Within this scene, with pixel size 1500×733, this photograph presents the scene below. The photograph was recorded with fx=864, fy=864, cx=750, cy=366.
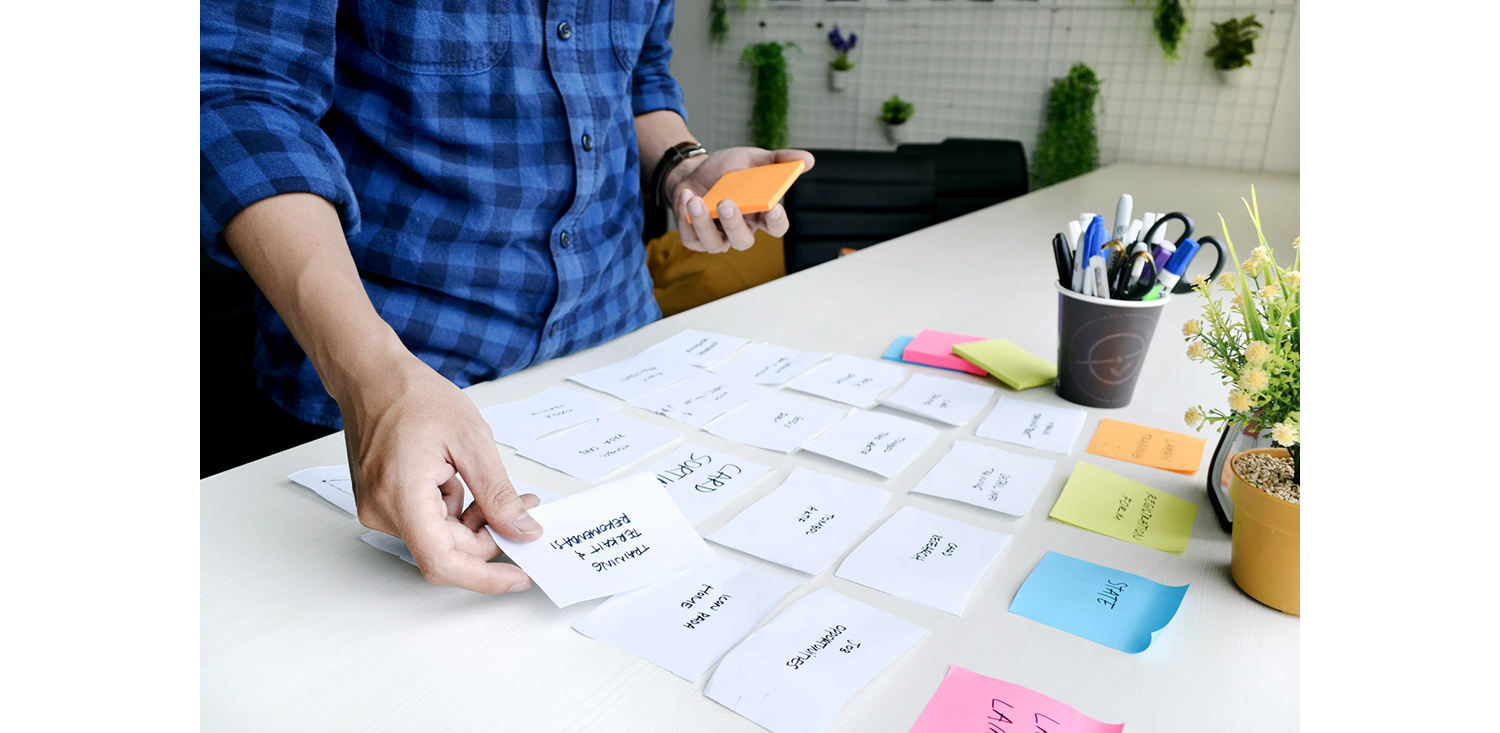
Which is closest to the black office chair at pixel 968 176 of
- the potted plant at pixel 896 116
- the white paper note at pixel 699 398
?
the potted plant at pixel 896 116

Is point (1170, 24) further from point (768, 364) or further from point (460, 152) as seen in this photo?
point (460, 152)

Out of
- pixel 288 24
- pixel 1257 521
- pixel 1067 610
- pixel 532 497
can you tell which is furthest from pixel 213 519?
pixel 1257 521

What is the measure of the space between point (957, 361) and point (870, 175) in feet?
4.28

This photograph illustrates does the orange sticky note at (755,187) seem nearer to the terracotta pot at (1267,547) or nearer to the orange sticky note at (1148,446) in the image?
the orange sticky note at (1148,446)

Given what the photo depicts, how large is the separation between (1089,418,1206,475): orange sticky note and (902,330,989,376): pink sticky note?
0.17 m

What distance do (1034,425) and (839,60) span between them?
3319 millimetres

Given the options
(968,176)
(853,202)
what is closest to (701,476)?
(853,202)

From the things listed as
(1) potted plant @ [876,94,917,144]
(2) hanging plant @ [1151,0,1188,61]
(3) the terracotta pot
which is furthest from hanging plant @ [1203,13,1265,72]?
(3) the terracotta pot

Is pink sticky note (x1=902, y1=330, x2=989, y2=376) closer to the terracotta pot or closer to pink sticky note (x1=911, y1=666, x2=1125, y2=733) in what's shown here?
the terracotta pot

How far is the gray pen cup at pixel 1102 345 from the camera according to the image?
2.63 feet
